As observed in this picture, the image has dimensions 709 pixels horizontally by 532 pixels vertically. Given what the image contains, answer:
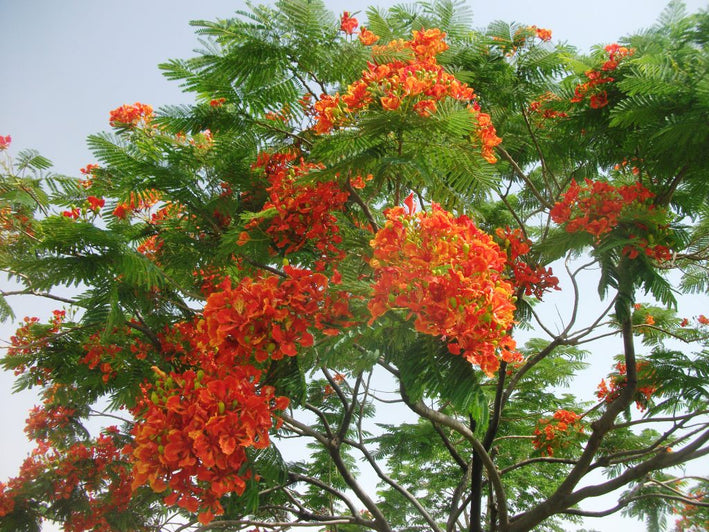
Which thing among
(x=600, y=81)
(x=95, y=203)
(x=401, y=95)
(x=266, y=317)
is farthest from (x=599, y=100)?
(x=95, y=203)

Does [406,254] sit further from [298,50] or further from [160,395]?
[298,50]

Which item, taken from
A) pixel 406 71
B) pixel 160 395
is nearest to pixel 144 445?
pixel 160 395

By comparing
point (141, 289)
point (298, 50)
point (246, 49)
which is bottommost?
point (141, 289)

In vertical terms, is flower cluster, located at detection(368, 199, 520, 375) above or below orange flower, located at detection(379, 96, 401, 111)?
below

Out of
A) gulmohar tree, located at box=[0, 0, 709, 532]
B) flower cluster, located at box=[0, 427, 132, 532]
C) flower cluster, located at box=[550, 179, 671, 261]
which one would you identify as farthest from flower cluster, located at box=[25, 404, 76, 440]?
flower cluster, located at box=[550, 179, 671, 261]

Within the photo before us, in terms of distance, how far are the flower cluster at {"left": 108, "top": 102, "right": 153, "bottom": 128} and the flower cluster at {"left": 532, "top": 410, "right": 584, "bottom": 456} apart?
4884 millimetres

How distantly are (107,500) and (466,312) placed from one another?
6781mm

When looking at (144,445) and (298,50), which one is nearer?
(144,445)

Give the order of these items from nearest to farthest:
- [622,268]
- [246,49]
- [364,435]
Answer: [246,49] < [622,268] < [364,435]

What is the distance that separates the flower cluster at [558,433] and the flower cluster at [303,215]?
11.9ft

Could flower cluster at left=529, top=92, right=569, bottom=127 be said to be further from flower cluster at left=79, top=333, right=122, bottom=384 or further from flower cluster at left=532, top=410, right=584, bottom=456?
flower cluster at left=79, top=333, right=122, bottom=384

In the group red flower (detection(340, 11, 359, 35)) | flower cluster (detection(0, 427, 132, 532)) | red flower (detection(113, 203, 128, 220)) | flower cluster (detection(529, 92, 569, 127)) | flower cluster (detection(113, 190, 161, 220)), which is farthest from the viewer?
flower cluster (detection(0, 427, 132, 532))

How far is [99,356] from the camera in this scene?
3912 millimetres

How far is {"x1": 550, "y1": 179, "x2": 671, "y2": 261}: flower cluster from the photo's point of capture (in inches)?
114
